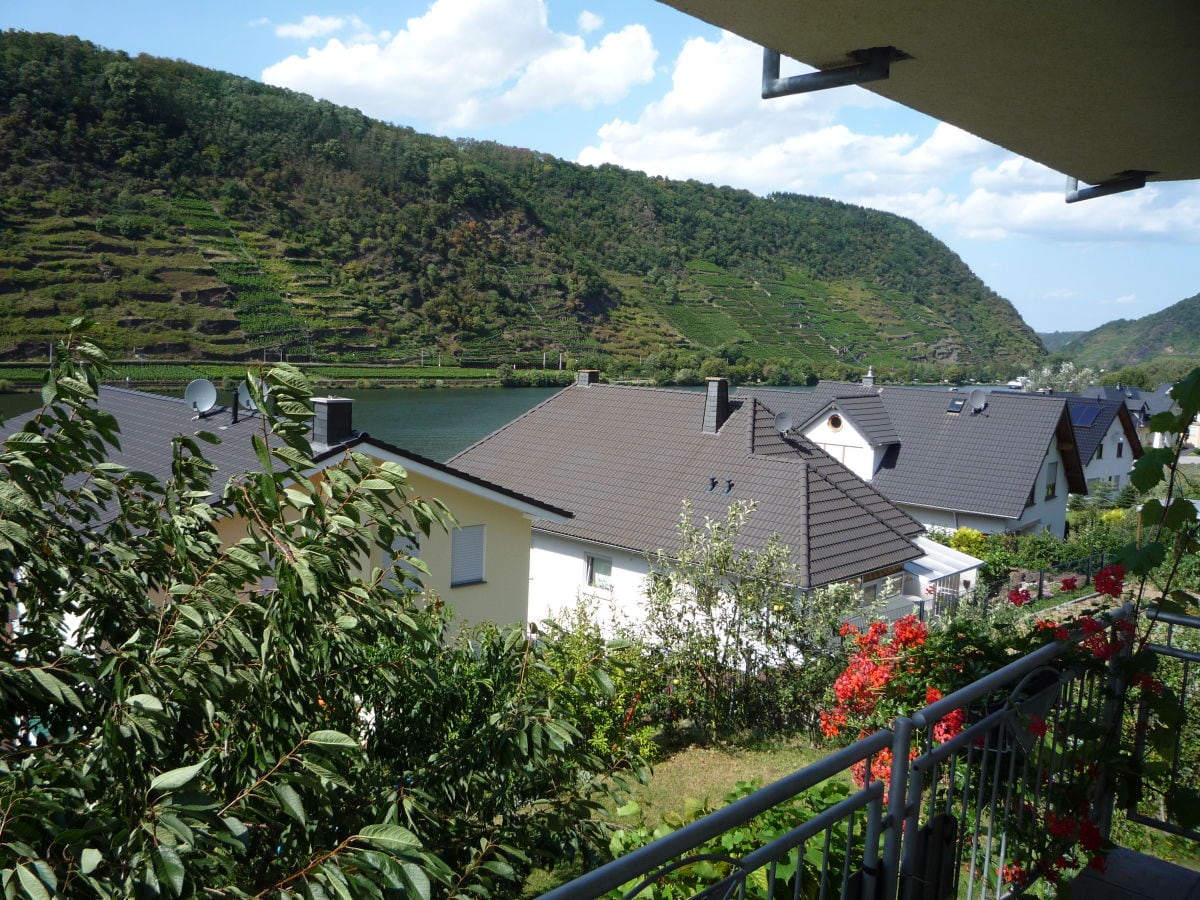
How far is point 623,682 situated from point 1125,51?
8485mm

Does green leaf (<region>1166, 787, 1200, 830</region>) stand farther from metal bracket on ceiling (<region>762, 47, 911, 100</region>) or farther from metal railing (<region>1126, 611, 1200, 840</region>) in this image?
metal bracket on ceiling (<region>762, 47, 911, 100</region>)

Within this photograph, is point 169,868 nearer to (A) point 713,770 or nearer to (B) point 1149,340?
(A) point 713,770

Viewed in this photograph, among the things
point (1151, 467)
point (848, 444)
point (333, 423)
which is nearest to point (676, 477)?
point (333, 423)

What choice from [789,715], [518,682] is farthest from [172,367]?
[518,682]

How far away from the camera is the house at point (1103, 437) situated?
3834cm

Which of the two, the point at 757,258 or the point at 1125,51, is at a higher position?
the point at 757,258

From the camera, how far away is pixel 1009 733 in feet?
8.89

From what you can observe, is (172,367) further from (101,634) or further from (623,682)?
(101,634)

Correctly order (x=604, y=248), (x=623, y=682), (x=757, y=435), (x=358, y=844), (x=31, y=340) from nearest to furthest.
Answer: (x=358, y=844) → (x=623, y=682) → (x=757, y=435) → (x=31, y=340) → (x=604, y=248)

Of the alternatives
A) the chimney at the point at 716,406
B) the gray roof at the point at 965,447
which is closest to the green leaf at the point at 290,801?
the chimney at the point at 716,406

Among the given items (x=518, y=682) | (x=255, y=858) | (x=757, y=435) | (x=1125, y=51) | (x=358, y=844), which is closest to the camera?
(x=1125, y=51)

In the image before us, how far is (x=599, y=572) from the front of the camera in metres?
20.5

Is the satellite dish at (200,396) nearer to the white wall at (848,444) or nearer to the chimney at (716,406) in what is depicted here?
the chimney at (716,406)

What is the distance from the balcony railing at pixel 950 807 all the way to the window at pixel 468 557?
1198 centimetres
